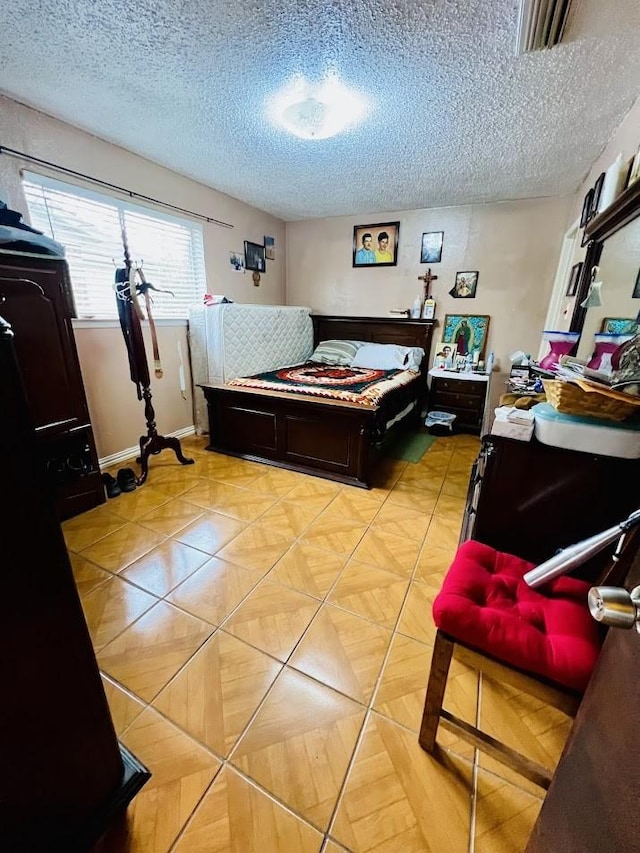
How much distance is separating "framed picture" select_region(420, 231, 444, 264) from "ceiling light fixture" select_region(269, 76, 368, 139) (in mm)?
2083

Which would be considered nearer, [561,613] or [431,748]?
[561,613]

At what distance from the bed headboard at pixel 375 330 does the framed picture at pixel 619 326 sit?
2395 mm

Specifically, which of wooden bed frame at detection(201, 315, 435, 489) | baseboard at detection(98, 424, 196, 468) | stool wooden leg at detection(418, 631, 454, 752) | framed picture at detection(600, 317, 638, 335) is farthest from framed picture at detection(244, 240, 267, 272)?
stool wooden leg at detection(418, 631, 454, 752)

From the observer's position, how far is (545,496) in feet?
4.09

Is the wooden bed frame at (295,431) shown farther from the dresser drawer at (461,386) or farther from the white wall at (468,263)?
the white wall at (468,263)

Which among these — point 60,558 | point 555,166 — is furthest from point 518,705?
point 555,166

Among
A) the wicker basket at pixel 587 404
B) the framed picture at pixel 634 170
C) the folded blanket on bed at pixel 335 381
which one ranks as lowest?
the folded blanket on bed at pixel 335 381

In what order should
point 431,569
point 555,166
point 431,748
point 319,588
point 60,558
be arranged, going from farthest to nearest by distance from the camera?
point 555,166, point 431,569, point 319,588, point 431,748, point 60,558

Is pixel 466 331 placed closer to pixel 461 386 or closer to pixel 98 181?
pixel 461 386

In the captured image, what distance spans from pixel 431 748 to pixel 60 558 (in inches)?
47.0

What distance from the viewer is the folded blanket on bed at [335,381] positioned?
2701 millimetres

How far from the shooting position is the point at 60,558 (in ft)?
2.19

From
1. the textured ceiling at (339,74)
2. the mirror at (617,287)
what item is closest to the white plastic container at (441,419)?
Result: the mirror at (617,287)

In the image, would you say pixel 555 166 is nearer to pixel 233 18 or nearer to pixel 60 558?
pixel 233 18
